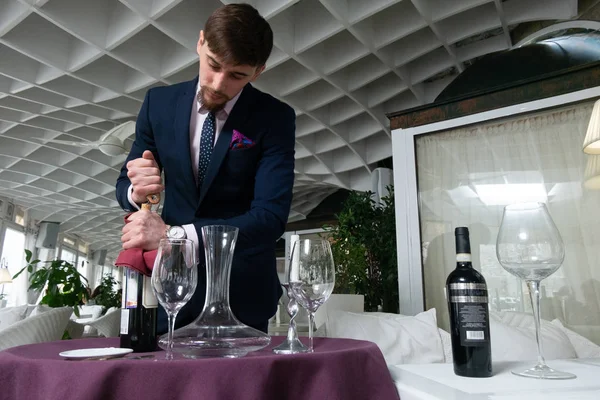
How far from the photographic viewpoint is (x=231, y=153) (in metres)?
1.18

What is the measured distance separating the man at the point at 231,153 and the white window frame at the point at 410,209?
2.91 meters

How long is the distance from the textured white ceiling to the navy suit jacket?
191 inches

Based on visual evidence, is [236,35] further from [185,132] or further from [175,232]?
[175,232]

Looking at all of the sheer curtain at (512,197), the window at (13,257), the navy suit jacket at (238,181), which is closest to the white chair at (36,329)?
the navy suit jacket at (238,181)

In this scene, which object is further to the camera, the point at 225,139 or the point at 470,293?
the point at 225,139

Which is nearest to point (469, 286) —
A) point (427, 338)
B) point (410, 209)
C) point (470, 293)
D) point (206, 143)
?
point (470, 293)

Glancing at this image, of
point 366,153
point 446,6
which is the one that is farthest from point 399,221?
point 366,153

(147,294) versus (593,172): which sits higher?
(593,172)

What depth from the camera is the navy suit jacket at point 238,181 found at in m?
1.11

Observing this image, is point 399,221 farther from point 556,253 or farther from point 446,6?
point 446,6

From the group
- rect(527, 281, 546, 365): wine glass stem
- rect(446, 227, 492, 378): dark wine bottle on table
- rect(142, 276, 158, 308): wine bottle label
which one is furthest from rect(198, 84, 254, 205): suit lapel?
rect(527, 281, 546, 365): wine glass stem

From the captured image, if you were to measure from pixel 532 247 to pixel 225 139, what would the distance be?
0.76 m

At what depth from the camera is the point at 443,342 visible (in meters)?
2.11

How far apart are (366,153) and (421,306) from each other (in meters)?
7.18
